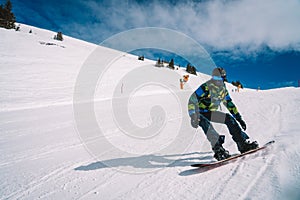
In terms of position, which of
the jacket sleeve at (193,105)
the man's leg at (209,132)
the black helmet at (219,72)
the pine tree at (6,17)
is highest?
the pine tree at (6,17)

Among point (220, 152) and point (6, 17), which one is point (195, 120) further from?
point (6, 17)

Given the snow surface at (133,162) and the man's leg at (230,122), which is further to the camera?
the man's leg at (230,122)

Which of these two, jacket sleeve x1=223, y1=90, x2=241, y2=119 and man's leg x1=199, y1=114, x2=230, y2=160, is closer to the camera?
man's leg x1=199, y1=114, x2=230, y2=160

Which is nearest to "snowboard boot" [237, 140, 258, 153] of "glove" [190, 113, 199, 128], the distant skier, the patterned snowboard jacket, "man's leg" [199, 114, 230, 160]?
the distant skier

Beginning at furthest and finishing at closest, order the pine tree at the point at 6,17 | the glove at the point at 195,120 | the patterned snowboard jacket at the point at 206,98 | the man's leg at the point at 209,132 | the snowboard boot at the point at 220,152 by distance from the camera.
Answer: the pine tree at the point at 6,17 < the patterned snowboard jacket at the point at 206,98 < the glove at the point at 195,120 < the man's leg at the point at 209,132 < the snowboard boot at the point at 220,152

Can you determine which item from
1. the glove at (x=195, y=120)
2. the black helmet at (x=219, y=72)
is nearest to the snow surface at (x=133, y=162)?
the glove at (x=195, y=120)

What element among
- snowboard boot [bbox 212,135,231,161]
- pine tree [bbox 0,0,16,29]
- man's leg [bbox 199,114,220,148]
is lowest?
snowboard boot [bbox 212,135,231,161]

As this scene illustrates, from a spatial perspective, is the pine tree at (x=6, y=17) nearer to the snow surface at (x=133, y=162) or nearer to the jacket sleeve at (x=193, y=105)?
the snow surface at (x=133, y=162)

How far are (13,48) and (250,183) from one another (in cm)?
2829

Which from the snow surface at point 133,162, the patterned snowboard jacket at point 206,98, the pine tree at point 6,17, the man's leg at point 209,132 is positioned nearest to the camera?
the snow surface at point 133,162

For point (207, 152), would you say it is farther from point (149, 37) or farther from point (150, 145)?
point (149, 37)

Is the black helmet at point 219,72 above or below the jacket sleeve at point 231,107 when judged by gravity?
above

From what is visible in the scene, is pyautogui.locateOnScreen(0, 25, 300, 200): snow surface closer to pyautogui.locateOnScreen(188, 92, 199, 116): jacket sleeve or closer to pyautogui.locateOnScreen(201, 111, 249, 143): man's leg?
pyautogui.locateOnScreen(201, 111, 249, 143): man's leg

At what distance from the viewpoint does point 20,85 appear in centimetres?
1348
